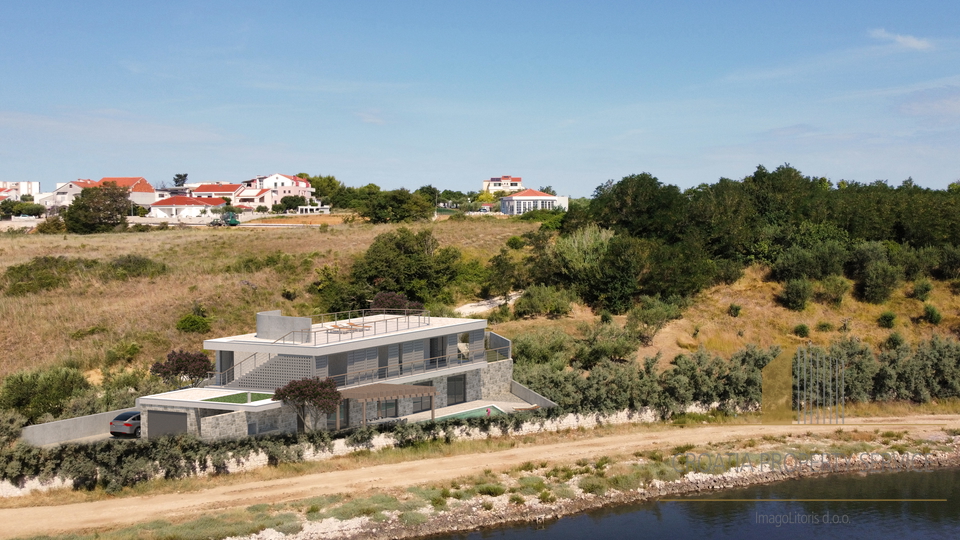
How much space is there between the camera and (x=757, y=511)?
2864 cm

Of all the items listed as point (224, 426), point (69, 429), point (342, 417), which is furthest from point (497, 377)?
point (69, 429)

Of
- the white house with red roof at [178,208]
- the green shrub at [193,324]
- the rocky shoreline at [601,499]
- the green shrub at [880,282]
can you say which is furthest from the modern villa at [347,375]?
the white house with red roof at [178,208]

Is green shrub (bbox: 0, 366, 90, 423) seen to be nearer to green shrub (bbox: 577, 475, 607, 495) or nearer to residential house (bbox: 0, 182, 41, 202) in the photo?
green shrub (bbox: 577, 475, 607, 495)

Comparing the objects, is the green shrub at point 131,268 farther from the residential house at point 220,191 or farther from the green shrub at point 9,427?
the residential house at point 220,191

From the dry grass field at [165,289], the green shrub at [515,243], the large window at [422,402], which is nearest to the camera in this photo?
the large window at [422,402]

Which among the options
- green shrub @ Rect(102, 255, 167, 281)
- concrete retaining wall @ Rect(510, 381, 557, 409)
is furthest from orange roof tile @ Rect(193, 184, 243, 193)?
concrete retaining wall @ Rect(510, 381, 557, 409)

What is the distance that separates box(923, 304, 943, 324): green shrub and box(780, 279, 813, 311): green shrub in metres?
6.85

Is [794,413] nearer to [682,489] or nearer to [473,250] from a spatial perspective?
[682,489]

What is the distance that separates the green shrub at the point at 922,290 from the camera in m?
53.4

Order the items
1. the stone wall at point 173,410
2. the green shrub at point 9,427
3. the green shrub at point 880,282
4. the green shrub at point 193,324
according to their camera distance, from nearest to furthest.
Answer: the green shrub at point 9,427 < the stone wall at point 173,410 < the green shrub at point 193,324 < the green shrub at point 880,282

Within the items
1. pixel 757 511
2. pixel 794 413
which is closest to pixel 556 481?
pixel 757 511

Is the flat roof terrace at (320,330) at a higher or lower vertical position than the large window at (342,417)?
higher

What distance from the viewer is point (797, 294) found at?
5294 centimetres

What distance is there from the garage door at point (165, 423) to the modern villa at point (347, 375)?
0.12ft
